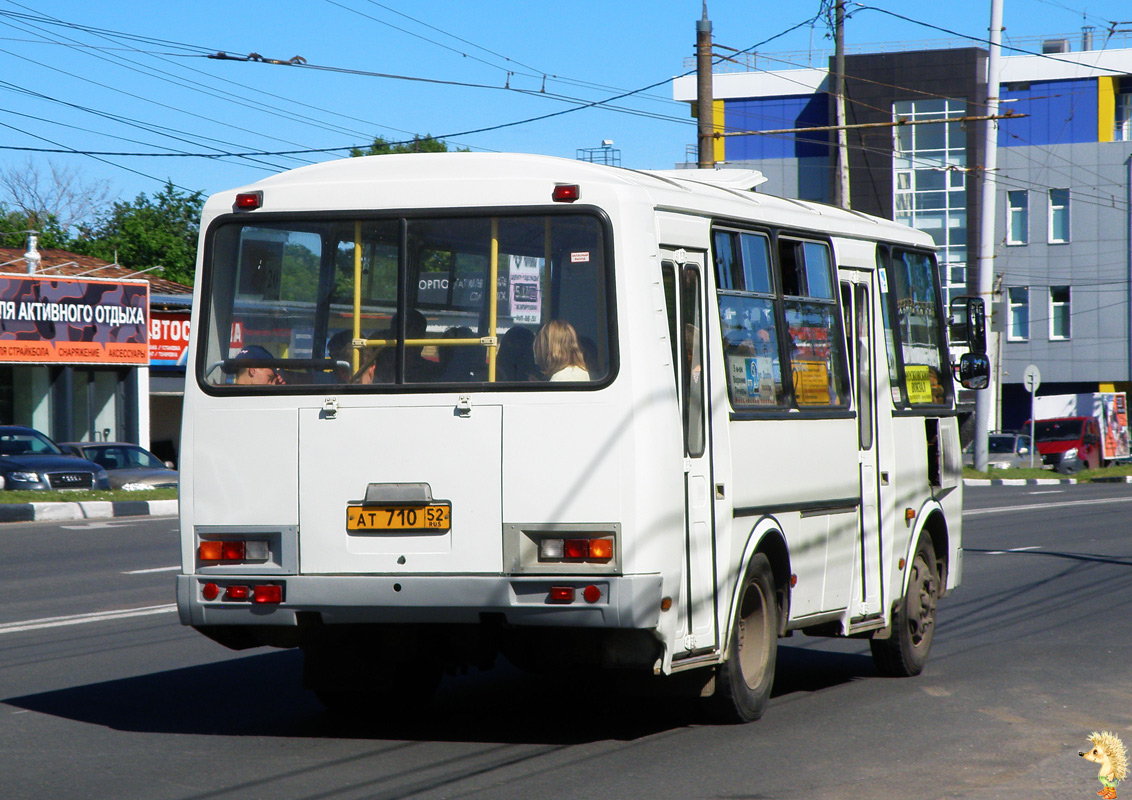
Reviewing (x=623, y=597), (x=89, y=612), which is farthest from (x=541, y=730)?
(x=89, y=612)

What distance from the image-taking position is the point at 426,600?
6434mm

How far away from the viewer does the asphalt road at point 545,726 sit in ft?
20.0

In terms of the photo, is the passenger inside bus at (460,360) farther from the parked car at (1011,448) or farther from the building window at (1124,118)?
the building window at (1124,118)

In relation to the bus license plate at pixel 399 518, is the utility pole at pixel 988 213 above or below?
above

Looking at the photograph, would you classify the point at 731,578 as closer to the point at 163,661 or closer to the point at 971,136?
the point at 163,661

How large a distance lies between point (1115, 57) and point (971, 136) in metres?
6.29

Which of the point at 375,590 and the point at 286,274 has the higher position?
the point at 286,274

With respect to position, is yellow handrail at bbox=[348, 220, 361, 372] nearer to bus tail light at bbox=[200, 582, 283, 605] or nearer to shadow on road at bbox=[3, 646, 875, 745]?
bus tail light at bbox=[200, 582, 283, 605]

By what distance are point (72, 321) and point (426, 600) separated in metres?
30.9

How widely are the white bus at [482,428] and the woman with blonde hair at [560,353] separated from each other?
10mm

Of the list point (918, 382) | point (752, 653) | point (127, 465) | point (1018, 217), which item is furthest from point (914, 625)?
point (1018, 217)

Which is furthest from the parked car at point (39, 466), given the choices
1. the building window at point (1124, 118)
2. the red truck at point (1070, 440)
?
the building window at point (1124, 118)

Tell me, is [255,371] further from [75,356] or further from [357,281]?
[75,356]

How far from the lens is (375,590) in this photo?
6.49 metres
